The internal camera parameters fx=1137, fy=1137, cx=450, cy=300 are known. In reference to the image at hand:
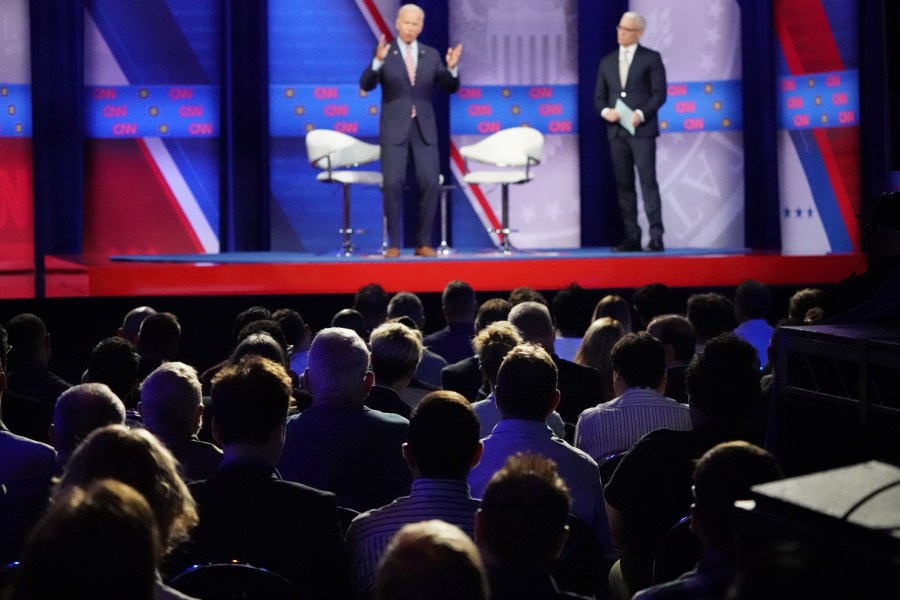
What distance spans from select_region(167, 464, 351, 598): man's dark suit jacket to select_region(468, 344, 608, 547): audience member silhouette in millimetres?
606

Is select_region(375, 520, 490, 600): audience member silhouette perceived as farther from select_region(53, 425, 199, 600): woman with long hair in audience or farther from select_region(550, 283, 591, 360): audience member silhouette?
select_region(550, 283, 591, 360): audience member silhouette

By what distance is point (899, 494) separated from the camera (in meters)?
1.43

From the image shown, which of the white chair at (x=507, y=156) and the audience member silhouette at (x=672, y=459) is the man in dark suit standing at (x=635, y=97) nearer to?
the white chair at (x=507, y=156)

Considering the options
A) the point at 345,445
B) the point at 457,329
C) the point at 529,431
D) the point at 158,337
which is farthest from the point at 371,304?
the point at 529,431

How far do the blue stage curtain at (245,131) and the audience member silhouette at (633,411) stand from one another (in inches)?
275

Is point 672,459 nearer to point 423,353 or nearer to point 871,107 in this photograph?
point 423,353

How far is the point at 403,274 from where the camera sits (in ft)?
24.0

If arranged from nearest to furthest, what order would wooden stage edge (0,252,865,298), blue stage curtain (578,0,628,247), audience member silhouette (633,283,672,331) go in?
audience member silhouette (633,283,672,331), wooden stage edge (0,252,865,298), blue stage curtain (578,0,628,247)

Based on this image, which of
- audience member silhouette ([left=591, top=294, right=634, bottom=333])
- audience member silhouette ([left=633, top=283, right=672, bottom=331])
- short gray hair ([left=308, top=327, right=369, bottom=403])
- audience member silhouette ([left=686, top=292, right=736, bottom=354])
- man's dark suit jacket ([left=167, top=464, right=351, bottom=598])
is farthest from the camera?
audience member silhouette ([left=633, top=283, right=672, bottom=331])

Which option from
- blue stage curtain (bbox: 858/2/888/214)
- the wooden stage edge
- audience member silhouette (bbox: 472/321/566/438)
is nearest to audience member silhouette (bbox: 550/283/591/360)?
audience member silhouette (bbox: 472/321/566/438)

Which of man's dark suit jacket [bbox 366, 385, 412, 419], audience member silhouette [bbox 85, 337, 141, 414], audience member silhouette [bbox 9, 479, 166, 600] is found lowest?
man's dark suit jacket [bbox 366, 385, 412, 419]

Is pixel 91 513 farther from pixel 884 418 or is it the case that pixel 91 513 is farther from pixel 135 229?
pixel 135 229

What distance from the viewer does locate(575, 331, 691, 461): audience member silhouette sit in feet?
10.9

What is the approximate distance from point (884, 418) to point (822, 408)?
0.61 ft
